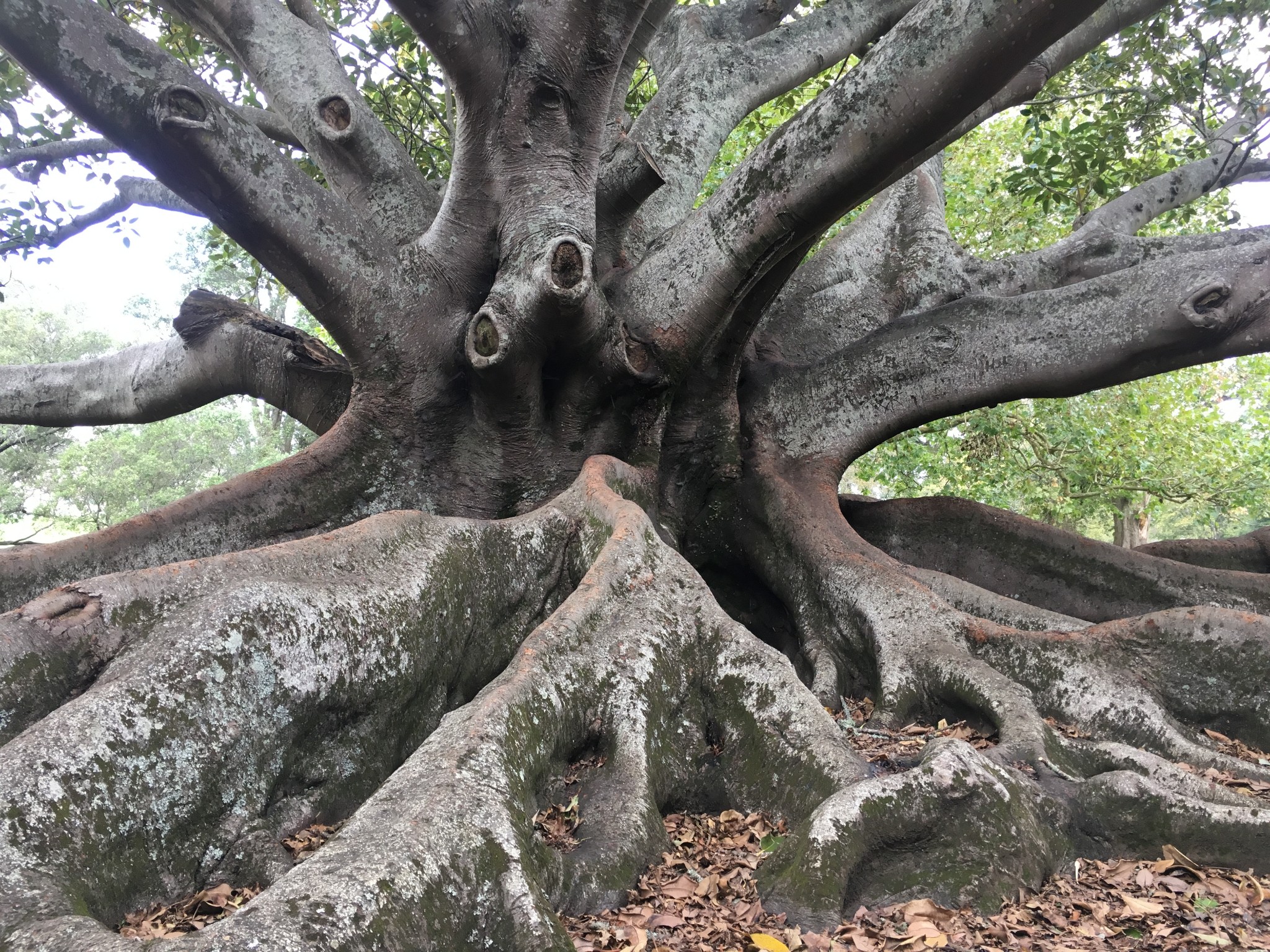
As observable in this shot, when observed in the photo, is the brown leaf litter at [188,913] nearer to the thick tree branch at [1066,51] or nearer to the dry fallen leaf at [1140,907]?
the dry fallen leaf at [1140,907]

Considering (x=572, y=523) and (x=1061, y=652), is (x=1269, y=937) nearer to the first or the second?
(x=1061, y=652)

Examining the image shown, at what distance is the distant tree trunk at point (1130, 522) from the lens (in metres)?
19.3

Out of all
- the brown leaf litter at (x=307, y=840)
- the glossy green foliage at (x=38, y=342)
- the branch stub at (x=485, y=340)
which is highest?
the glossy green foliage at (x=38, y=342)

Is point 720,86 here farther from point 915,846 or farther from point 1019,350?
point 915,846

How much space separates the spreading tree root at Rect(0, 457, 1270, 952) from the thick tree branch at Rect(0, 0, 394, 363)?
1760 millimetres

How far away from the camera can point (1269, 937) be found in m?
2.64

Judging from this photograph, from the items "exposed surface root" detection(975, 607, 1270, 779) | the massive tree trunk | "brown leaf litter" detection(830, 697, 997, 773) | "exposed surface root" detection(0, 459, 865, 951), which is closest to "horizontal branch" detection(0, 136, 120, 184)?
the massive tree trunk

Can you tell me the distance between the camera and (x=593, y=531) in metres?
4.59

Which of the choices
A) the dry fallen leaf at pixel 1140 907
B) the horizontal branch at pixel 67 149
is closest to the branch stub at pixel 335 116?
the horizontal branch at pixel 67 149

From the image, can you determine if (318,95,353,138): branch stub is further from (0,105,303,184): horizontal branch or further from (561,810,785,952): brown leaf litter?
(561,810,785,952): brown leaf litter

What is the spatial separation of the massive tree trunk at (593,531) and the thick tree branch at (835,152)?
0.07 feet

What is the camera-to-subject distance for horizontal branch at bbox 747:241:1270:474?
17.2 ft

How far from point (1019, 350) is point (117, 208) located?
333 inches

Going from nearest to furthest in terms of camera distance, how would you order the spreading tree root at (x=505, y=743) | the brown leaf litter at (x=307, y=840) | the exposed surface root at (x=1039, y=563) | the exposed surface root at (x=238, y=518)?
the spreading tree root at (x=505, y=743) < the brown leaf litter at (x=307, y=840) < the exposed surface root at (x=238, y=518) < the exposed surface root at (x=1039, y=563)
